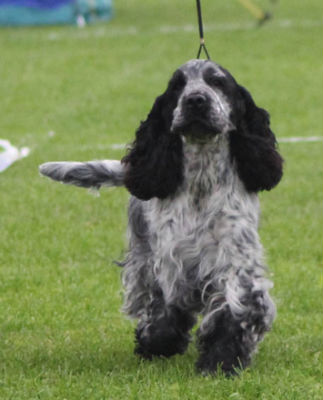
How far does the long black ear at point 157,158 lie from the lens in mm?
6070

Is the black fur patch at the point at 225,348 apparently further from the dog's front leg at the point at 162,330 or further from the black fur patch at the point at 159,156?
the black fur patch at the point at 159,156

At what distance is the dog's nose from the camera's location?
576 centimetres

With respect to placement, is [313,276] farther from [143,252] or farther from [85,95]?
[85,95]

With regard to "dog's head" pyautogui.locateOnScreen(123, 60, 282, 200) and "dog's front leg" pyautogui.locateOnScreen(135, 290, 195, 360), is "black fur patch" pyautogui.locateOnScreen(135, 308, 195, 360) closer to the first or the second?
"dog's front leg" pyautogui.locateOnScreen(135, 290, 195, 360)

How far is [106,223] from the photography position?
10273 millimetres

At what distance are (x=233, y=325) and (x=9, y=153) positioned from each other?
7.78 meters

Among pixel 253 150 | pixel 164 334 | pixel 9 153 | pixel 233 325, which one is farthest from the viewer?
pixel 9 153

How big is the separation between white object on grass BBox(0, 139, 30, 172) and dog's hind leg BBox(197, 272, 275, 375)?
22.1 feet

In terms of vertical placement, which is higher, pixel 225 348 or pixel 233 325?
pixel 233 325

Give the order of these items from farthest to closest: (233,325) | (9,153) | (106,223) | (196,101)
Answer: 1. (9,153)
2. (106,223)
3. (233,325)
4. (196,101)

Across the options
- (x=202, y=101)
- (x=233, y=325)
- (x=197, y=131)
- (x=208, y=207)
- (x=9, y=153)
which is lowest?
(x=9, y=153)

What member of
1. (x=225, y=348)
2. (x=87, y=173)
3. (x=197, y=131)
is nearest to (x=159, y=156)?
(x=197, y=131)

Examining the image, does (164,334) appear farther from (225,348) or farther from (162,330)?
(225,348)

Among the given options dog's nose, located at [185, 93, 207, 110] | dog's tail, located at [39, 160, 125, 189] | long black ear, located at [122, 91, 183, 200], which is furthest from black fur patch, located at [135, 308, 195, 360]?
dog's nose, located at [185, 93, 207, 110]
